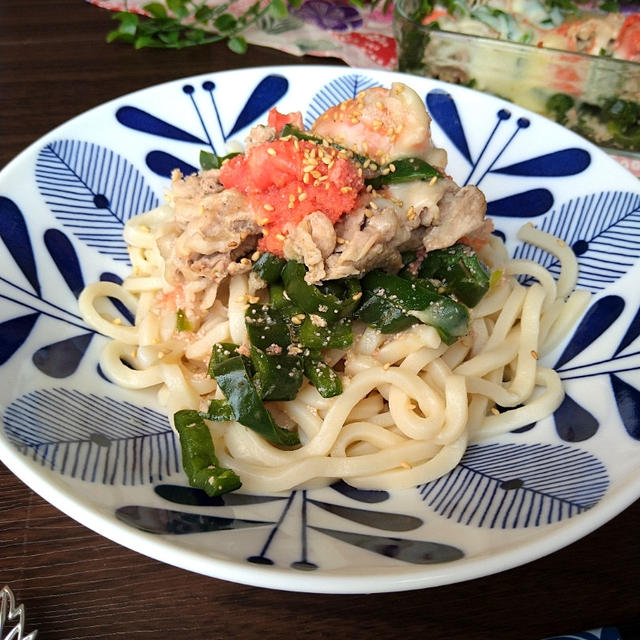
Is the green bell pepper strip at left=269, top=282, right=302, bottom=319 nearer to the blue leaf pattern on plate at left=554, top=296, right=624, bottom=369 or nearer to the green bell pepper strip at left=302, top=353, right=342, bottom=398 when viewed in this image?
the green bell pepper strip at left=302, top=353, right=342, bottom=398

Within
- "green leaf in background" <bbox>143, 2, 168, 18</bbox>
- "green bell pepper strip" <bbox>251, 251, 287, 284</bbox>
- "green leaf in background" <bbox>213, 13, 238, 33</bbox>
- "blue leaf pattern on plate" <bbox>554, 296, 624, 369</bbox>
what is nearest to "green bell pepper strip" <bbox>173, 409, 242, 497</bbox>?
"green bell pepper strip" <bbox>251, 251, 287, 284</bbox>

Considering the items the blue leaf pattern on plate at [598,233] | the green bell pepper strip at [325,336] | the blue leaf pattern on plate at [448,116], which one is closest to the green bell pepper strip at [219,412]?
the green bell pepper strip at [325,336]

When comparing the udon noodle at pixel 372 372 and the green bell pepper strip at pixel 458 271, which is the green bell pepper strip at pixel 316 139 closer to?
the udon noodle at pixel 372 372

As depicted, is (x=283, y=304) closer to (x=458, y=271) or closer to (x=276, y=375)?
(x=276, y=375)

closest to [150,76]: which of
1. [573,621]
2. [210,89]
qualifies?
[210,89]

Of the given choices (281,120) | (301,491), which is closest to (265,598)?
(301,491)
